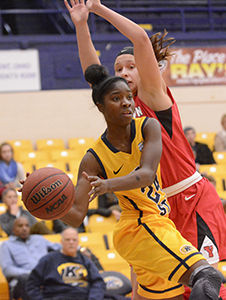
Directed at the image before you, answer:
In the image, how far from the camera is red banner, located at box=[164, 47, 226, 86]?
1233 centimetres

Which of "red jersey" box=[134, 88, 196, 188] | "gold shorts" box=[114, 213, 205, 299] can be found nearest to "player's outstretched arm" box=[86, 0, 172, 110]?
Result: "red jersey" box=[134, 88, 196, 188]

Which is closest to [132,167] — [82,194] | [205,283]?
[82,194]

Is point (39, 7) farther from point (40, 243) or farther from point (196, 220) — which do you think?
point (196, 220)

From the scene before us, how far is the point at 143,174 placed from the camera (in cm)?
312

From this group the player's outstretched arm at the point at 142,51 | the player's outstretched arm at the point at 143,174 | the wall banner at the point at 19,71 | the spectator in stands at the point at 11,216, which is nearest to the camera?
the player's outstretched arm at the point at 143,174

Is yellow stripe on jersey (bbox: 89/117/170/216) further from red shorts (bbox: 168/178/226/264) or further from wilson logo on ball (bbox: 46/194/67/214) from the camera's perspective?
wilson logo on ball (bbox: 46/194/67/214)

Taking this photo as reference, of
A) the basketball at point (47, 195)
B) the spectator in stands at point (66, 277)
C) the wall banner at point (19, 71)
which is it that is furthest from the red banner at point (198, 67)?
the basketball at point (47, 195)

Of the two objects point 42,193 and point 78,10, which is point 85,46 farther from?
point 42,193

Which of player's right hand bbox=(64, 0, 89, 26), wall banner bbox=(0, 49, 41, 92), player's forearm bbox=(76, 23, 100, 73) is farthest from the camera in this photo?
wall banner bbox=(0, 49, 41, 92)

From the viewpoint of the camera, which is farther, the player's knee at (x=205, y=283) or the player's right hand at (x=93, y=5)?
the player's right hand at (x=93, y=5)

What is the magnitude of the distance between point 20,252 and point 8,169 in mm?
2374

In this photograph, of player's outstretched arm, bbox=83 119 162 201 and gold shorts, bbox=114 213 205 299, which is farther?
gold shorts, bbox=114 213 205 299

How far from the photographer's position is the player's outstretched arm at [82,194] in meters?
3.37

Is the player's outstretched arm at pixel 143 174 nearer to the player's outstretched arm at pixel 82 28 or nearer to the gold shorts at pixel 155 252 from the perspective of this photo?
the gold shorts at pixel 155 252
